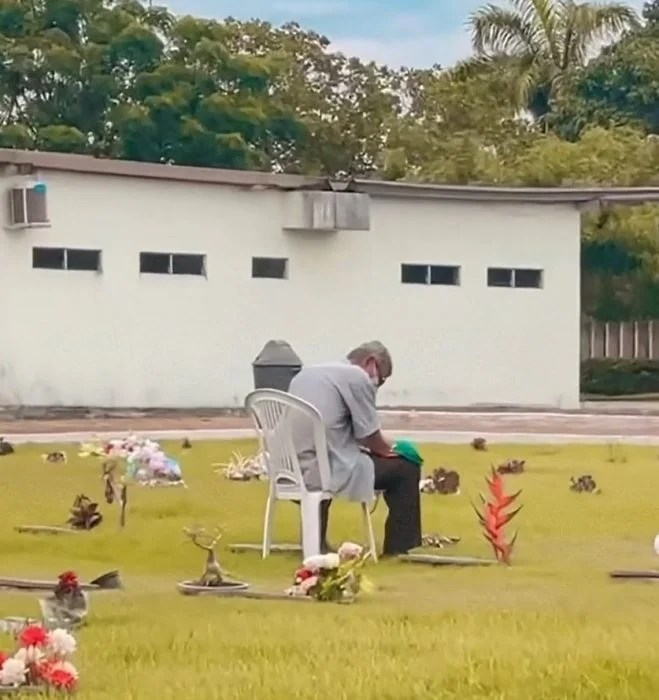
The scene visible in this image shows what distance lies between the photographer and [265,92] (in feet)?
139

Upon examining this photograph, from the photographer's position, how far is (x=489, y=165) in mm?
36469

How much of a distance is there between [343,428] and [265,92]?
3247cm

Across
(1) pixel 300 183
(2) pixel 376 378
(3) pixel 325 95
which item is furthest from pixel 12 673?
(3) pixel 325 95

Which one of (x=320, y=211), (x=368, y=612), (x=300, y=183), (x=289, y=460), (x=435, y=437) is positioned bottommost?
(x=435, y=437)

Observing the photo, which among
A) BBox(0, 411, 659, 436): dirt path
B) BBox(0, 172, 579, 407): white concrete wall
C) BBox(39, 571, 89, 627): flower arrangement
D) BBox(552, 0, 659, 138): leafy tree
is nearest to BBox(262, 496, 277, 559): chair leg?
BBox(39, 571, 89, 627): flower arrangement

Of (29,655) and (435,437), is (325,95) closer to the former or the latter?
(435,437)

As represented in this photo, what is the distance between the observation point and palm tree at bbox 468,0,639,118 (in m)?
41.8

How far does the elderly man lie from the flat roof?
49.0ft

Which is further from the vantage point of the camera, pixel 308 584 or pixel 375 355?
pixel 375 355

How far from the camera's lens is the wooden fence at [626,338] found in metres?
35.8

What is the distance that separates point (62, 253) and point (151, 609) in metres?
18.1

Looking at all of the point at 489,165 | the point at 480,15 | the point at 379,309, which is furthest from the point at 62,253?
the point at 480,15

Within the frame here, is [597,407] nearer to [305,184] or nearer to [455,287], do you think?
[455,287]

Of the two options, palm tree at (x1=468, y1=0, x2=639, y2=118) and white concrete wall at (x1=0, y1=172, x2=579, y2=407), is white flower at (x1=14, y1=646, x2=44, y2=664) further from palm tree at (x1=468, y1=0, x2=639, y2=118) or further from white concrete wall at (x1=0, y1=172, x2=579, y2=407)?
palm tree at (x1=468, y1=0, x2=639, y2=118)
